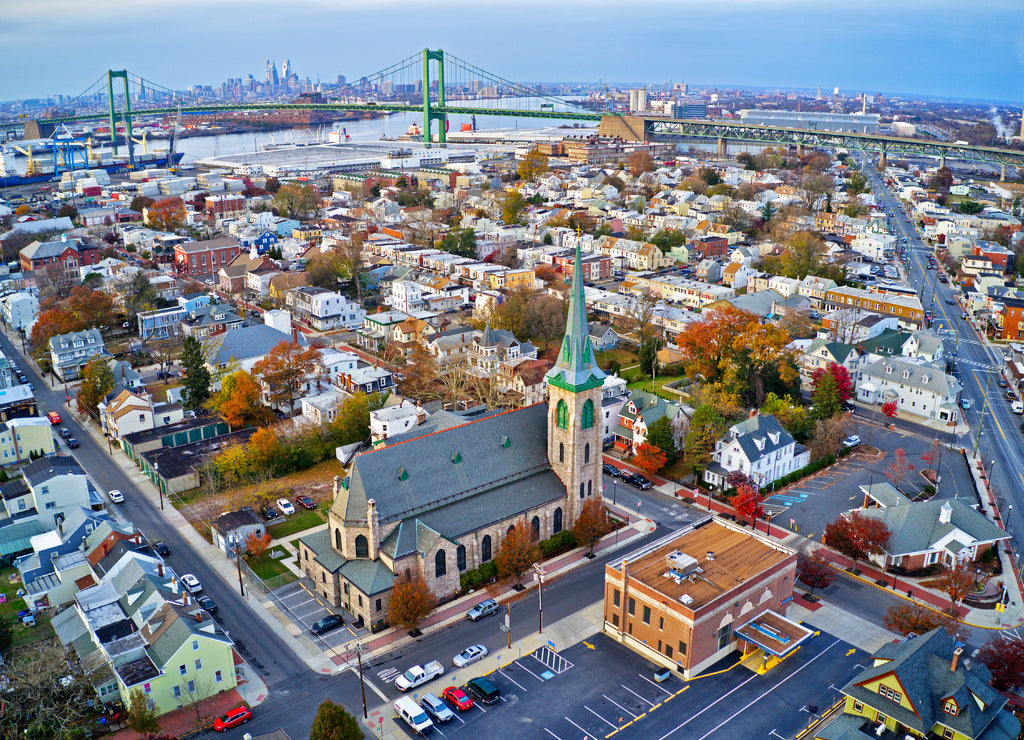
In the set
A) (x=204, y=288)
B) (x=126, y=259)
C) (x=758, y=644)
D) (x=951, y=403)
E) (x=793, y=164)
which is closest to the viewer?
(x=758, y=644)

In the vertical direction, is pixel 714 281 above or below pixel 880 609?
above

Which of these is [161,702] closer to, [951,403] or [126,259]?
[951,403]

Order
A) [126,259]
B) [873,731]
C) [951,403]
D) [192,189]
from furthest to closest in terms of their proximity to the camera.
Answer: [192,189] → [126,259] → [951,403] → [873,731]

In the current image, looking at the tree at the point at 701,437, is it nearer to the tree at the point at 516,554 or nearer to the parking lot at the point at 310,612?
the tree at the point at 516,554

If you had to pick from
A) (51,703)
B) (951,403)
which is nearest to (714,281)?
(951,403)

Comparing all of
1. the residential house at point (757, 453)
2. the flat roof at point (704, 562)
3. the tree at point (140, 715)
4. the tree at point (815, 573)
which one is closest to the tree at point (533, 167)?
the residential house at point (757, 453)

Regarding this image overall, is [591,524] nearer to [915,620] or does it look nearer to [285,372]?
[915,620]
